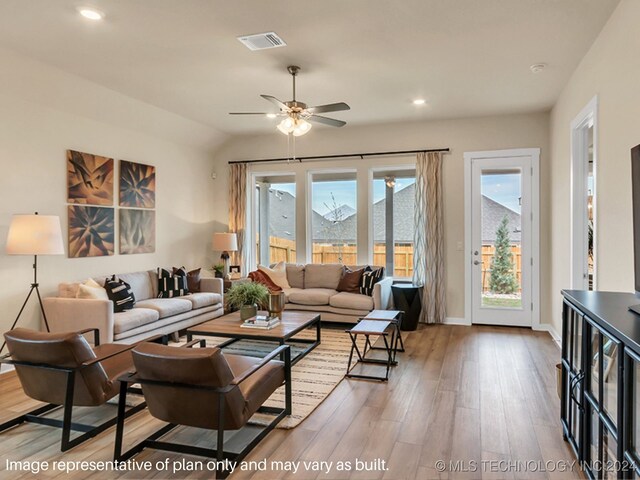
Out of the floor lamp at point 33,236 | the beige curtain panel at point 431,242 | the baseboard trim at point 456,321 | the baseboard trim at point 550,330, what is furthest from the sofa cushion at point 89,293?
the baseboard trim at point 550,330

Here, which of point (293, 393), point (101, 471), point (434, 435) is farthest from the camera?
point (293, 393)

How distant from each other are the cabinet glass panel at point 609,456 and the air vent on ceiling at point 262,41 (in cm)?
339

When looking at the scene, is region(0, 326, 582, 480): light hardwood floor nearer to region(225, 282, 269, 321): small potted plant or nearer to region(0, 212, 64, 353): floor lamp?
region(0, 212, 64, 353): floor lamp

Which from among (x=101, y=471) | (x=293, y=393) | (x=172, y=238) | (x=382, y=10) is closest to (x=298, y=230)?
(x=172, y=238)

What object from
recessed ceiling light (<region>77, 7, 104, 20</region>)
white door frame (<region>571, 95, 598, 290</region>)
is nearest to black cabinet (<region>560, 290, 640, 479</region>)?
white door frame (<region>571, 95, 598, 290</region>)

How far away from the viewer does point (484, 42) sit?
369cm

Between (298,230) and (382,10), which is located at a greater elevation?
(382,10)

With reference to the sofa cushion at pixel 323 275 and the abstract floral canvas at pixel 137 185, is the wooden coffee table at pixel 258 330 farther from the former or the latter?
the abstract floral canvas at pixel 137 185

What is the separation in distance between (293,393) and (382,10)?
9.94ft

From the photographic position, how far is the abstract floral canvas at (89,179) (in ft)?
16.2

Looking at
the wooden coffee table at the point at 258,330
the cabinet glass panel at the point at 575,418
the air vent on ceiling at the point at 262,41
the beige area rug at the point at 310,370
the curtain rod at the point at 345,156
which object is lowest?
the beige area rug at the point at 310,370

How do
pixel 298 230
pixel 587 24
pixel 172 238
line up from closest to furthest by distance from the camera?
pixel 587 24 → pixel 172 238 → pixel 298 230

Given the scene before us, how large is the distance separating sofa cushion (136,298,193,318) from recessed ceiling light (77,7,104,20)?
3.04 m

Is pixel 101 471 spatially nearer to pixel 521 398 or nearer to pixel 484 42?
pixel 521 398
